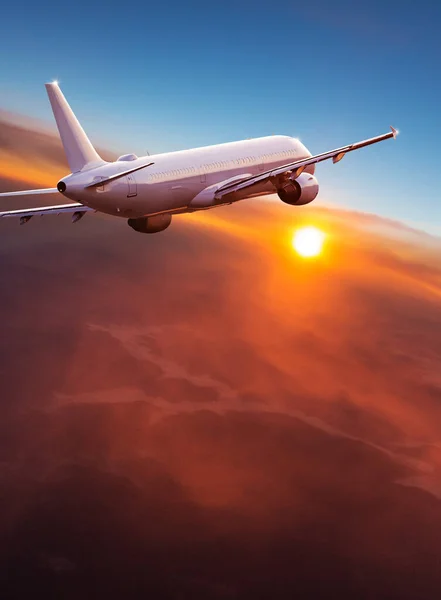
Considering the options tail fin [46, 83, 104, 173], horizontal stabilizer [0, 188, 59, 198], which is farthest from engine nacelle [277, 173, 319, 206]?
horizontal stabilizer [0, 188, 59, 198]

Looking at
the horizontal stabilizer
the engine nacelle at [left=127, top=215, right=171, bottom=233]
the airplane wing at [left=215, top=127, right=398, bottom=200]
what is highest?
the airplane wing at [left=215, top=127, right=398, bottom=200]

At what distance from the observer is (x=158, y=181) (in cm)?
3400

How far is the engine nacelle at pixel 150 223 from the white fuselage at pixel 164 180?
0.46 metres

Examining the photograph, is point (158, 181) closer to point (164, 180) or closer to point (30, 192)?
point (164, 180)

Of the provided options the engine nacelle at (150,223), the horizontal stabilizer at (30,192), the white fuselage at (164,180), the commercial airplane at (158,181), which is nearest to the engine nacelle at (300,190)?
the commercial airplane at (158,181)

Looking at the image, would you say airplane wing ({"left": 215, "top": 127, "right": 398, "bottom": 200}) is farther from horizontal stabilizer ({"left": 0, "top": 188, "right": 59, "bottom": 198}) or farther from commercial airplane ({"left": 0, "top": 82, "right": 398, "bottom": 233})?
horizontal stabilizer ({"left": 0, "top": 188, "right": 59, "bottom": 198})

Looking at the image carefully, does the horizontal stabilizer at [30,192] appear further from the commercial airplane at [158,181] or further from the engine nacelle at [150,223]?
the engine nacelle at [150,223]

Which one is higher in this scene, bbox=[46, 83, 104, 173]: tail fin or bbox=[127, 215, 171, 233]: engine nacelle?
bbox=[46, 83, 104, 173]: tail fin

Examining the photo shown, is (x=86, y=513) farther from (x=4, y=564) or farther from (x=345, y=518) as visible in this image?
(x=345, y=518)

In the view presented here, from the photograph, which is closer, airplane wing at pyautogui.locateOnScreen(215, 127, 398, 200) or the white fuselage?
the white fuselage

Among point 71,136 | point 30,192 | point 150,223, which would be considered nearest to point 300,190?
point 150,223

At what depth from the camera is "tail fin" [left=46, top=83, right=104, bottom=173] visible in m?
33.0

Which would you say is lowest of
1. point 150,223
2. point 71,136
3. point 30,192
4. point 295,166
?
point 150,223

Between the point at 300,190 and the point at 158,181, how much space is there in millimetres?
10124
